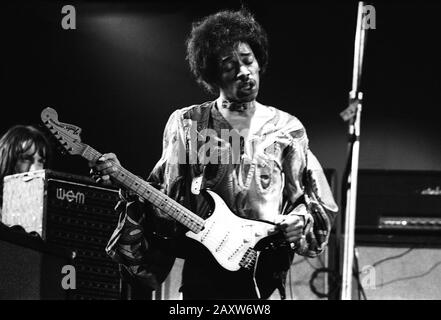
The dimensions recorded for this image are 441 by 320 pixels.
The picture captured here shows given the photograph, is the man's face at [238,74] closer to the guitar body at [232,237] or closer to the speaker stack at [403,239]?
the guitar body at [232,237]

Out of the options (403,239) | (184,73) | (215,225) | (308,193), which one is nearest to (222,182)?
(215,225)

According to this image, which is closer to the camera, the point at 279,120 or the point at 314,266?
the point at 279,120

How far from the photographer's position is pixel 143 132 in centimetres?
269

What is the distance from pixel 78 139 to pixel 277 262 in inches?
27.2

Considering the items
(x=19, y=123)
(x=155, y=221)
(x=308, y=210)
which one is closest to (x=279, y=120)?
(x=308, y=210)

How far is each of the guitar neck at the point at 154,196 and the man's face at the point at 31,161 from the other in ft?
1.36

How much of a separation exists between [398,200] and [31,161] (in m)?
1.30

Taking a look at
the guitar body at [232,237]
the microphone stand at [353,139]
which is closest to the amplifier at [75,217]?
the guitar body at [232,237]

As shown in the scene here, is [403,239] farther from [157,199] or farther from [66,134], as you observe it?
[66,134]

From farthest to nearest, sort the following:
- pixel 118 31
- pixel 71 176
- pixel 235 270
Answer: pixel 118 31 → pixel 71 176 → pixel 235 270

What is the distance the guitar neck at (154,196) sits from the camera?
244cm

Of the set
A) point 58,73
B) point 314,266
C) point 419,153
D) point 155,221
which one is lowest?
point 314,266

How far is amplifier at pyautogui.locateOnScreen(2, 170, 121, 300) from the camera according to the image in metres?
2.56

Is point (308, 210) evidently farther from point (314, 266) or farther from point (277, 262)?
point (314, 266)
